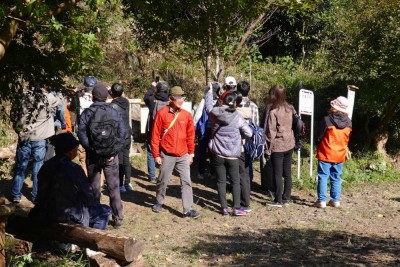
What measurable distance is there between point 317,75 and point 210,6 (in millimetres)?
13955

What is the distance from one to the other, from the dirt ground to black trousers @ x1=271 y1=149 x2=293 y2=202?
0.77 ft

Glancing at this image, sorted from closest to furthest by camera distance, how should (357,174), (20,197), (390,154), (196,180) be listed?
(20,197) → (196,180) → (357,174) → (390,154)

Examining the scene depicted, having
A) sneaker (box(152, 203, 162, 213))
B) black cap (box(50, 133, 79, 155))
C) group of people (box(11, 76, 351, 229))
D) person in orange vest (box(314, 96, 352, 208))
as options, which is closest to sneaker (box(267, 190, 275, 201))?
group of people (box(11, 76, 351, 229))

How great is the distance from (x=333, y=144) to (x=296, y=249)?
2383mm

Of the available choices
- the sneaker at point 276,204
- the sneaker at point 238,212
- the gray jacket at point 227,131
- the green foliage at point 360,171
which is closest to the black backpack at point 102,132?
the gray jacket at point 227,131

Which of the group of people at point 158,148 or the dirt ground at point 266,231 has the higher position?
the group of people at point 158,148

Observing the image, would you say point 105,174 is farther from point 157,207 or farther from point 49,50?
point 49,50

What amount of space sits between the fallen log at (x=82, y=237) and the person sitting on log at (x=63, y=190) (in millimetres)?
120

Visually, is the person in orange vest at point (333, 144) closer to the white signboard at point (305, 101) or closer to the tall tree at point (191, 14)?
the white signboard at point (305, 101)

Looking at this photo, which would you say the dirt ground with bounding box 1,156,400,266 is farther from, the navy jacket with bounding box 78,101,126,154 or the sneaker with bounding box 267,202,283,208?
the navy jacket with bounding box 78,101,126,154

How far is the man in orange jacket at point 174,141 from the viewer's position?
8.21 m

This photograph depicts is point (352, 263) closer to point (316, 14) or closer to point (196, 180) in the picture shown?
point (196, 180)

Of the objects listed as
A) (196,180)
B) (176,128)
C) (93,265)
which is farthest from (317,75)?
(93,265)

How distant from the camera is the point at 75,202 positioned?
20.6 ft
